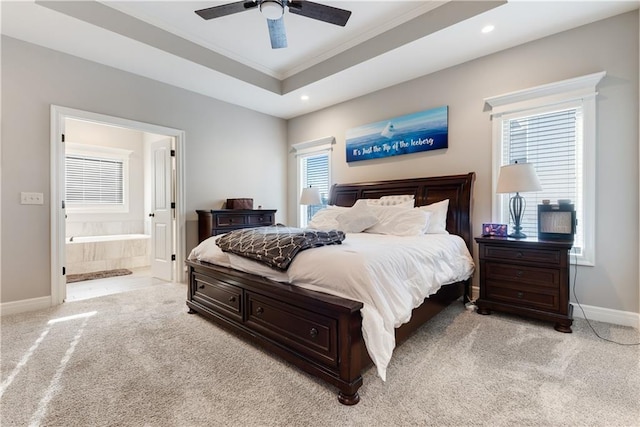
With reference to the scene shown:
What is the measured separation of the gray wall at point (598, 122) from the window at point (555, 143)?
3.1 inches

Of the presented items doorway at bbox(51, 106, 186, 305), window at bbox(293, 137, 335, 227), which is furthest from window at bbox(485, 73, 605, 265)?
doorway at bbox(51, 106, 186, 305)

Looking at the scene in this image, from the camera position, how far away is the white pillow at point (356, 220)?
10.7 ft

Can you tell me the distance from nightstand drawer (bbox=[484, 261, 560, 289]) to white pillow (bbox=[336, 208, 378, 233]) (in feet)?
4.02

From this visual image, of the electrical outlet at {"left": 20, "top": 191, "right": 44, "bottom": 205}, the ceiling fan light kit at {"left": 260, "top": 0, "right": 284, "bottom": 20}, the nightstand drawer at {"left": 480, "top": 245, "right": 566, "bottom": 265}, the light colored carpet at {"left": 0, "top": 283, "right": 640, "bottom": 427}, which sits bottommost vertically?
the light colored carpet at {"left": 0, "top": 283, "right": 640, "bottom": 427}

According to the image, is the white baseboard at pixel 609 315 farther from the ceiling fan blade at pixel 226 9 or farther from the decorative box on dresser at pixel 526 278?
the ceiling fan blade at pixel 226 9

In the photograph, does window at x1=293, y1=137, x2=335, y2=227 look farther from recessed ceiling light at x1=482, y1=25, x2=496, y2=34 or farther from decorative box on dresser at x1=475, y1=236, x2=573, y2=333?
decorative box on dresser at x1=475, y1=236, x2=573, y2=333

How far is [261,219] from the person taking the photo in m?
4.77

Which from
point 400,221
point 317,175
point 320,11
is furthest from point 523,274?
point 317,175

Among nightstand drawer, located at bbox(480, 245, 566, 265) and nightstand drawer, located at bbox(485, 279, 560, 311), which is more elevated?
nightstand drawer, located at bbox(480, 245, 566, 265)

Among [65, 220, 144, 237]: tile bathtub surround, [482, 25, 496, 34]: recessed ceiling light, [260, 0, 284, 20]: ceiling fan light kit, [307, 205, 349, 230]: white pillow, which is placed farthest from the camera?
[65, 220, 144, 237]: tile bathtub surround

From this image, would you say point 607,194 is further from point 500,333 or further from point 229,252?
point 229,252

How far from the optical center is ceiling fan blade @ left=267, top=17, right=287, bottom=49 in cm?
257

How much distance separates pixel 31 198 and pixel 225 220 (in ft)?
6.75

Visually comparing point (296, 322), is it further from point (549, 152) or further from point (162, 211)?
point (162, 211)
